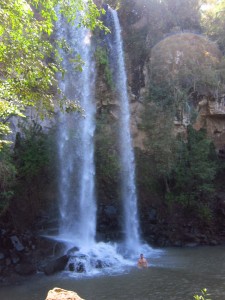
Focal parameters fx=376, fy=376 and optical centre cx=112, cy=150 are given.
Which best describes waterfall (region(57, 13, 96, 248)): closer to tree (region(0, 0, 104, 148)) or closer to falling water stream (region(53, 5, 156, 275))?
falling water stream (region(53, 5, 156, 275))

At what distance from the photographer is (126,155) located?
1991 cm

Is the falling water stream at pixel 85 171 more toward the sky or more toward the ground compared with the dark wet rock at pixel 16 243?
more toward the sky

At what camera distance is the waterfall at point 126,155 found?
18406 mm

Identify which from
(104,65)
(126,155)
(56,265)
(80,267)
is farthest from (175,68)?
(56,265)

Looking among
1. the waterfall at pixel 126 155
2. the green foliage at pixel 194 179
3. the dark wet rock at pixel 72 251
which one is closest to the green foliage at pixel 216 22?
the waterfall at pixel 126 155

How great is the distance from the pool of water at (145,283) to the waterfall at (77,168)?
13.0ft

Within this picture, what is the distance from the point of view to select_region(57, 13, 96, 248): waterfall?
17312 millimetres

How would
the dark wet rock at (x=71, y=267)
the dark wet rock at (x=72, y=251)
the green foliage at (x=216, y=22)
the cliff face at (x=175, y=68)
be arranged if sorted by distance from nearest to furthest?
the dark wet rock at (x=71, y=267) < the dark wet rock at (x=72, y=251) < the cliff face at (x=175, y=68) < the green foliage at (x=216, y=22)

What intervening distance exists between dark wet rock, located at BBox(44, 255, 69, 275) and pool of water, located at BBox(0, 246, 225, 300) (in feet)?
0.94

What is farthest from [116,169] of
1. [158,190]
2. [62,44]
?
[62,44]

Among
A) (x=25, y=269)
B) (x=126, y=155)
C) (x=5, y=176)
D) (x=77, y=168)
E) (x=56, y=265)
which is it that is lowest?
(x=25, y=269)

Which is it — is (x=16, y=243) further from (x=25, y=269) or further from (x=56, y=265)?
(x=56, y=265)

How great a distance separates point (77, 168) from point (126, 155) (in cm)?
298

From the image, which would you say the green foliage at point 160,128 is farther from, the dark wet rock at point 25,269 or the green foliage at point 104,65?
the dark wet rock at point 25,269
